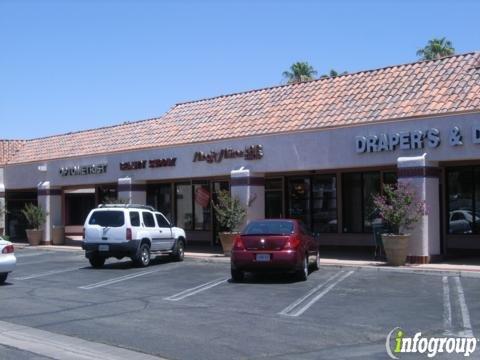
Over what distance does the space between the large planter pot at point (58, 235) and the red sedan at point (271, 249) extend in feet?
62.0

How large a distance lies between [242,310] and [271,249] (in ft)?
12.2

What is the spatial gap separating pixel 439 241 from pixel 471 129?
3.52 meters

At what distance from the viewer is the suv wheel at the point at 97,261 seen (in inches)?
875

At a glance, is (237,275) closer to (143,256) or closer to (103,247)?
(143,256)

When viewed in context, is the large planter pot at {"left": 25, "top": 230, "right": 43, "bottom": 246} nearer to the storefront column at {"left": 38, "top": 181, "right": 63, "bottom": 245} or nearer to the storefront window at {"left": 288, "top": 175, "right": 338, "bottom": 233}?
the storefront column at {"left": 38, "top": 181, "right": 63, "bottom": 245}

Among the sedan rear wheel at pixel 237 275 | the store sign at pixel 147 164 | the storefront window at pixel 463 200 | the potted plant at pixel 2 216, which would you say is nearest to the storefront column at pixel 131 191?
the store sign at pixel 147 164

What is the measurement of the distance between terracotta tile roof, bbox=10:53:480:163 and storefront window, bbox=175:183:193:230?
269cm

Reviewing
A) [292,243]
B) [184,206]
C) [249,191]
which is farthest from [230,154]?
[292,243]

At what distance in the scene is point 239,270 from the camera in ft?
56.3

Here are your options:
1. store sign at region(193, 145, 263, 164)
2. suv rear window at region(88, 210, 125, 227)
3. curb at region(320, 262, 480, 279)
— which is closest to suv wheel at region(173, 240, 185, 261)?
suv rear window at region(88, 210, 125, 227)

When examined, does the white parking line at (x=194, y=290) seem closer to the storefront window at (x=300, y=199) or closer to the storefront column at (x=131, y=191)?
the storefront window at (x=300, y=199)

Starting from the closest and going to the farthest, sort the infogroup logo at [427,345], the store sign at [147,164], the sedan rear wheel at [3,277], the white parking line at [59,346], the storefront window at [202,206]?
the infogroup logo at [427,345] < the white parking line at [59,346] < the sedan rear wheel at [3,277] < the store sign at [147,164] < the storefront window at [202,206]

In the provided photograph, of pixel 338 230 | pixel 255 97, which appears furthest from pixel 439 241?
pixel 255 97

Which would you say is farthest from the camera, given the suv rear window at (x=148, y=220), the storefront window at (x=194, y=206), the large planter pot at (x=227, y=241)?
the storefront window at (x=194, y=206)
